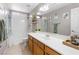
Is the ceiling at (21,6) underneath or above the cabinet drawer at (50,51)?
above

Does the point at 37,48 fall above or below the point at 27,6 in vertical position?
below

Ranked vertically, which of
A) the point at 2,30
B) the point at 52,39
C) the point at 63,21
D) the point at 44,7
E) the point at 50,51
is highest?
the point at 44,7

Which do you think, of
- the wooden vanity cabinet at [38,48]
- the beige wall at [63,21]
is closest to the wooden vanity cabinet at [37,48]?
the wooden vanity cabinet at [38,48]

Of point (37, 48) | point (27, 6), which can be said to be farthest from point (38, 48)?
point (27, 6)

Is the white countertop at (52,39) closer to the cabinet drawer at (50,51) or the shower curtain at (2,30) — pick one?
the cabinet drawer at (50,51)

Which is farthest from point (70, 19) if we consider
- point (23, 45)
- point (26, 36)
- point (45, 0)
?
point (23, 45)

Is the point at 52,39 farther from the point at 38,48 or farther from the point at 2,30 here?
the point at 2,30

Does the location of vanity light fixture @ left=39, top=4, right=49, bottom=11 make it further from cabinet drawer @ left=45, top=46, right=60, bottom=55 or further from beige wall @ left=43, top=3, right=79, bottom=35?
cabinet drawer @ left=45, top=46, right=60, bottom=55

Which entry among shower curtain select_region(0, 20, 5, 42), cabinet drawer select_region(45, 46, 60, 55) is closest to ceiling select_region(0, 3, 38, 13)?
shower curtain select_region(0, 20, 5, 42)

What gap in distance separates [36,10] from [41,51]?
0.65 m

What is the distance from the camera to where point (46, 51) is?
1.69 m

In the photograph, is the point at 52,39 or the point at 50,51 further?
the point at 52,39

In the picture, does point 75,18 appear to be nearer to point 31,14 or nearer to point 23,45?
point 31,14

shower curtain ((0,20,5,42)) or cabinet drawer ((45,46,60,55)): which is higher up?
shower curtain ((0,20,5,42))
